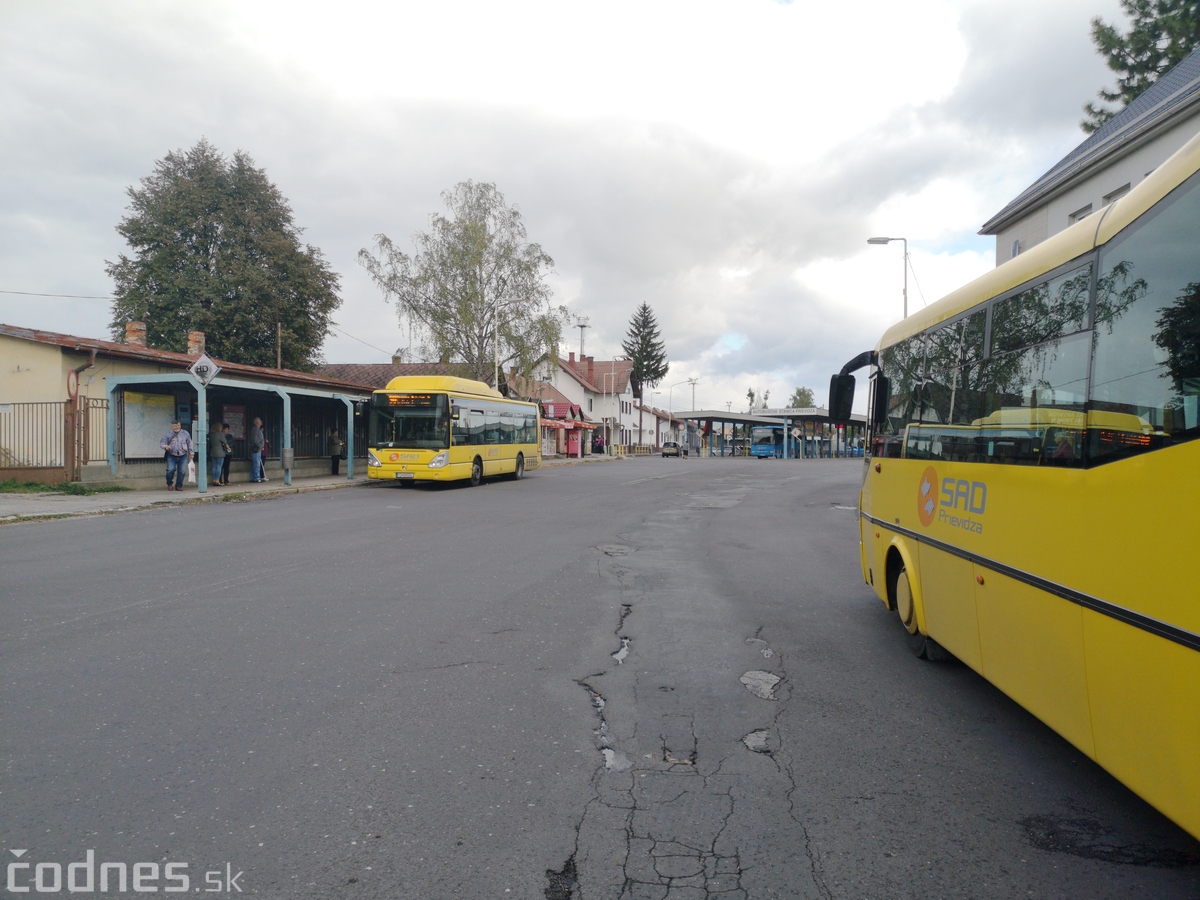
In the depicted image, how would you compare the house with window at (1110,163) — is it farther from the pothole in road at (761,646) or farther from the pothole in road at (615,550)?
the pothole in road at (761,646)

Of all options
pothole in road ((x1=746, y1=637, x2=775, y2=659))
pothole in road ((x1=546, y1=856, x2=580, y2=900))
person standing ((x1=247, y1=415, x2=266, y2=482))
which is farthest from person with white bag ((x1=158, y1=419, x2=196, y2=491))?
pothole in road ((x1=546, y1=856, x2=580, y2=900))

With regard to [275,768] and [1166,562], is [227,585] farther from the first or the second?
[1166,562]

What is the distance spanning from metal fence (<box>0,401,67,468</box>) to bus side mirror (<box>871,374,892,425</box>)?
62.0 ft

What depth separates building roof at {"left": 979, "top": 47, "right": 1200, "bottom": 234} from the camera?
54.2ft

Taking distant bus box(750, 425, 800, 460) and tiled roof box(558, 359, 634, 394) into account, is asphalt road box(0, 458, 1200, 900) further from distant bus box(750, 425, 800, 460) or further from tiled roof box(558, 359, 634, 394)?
tiled roof box(558, 359, 634, 394)

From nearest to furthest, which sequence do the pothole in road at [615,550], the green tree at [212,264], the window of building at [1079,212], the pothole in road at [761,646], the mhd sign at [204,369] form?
the pothole in road at [761,646] → the pothole in road at [615,550] → the mhd sign at [204,369] → the window of building at [1079,212] → the green tree at [212,264]

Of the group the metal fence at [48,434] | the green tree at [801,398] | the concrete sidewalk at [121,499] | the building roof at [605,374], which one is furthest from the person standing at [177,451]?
the green tree at [801,398]

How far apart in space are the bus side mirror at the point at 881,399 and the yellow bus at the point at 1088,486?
162 centimetres

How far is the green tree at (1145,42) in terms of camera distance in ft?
84.4

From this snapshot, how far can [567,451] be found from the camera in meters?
66.3

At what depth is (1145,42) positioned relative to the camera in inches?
1057

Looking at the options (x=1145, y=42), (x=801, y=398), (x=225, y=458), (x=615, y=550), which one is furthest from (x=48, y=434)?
(x=801, y=398)

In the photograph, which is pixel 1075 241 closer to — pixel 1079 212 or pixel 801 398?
pixel 1079 212

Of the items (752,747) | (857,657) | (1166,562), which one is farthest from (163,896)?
(857,657)
